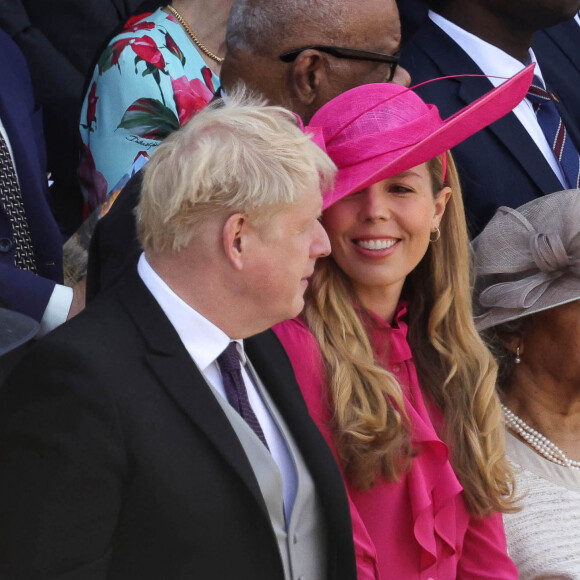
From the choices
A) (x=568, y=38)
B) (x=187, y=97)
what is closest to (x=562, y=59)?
(x=568, y=38)

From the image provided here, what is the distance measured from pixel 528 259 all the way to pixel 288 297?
1162 millimetres

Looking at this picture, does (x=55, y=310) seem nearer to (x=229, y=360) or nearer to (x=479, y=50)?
(x=229, y=360)

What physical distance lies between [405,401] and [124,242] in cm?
75

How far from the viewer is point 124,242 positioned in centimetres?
232

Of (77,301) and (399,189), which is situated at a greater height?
(399,189)

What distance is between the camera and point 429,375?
2633 millimetres

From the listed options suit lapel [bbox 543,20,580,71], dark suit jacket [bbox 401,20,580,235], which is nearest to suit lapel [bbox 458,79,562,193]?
dark suit jacket [bbox 401,20,580,235]

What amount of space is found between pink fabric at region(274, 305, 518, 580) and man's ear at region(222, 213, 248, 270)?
2.02 feet

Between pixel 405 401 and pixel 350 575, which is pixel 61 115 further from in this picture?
pixel 350 575

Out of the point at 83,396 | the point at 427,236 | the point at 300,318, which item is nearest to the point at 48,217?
the point at 300,318

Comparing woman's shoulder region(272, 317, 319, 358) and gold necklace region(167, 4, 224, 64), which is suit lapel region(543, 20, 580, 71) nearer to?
gold necklace region(167, 4, 224, 64)

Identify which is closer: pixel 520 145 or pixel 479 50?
pixel 520 145

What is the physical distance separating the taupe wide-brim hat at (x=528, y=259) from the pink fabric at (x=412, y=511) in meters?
0.44

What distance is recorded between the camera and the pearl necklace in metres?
2.90
